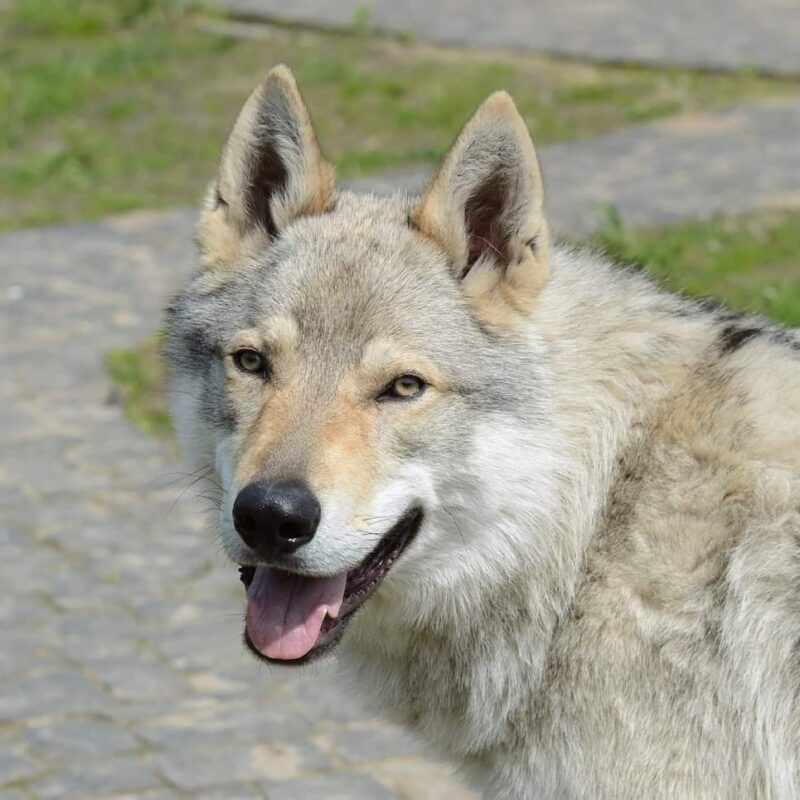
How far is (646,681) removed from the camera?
12.8 ft

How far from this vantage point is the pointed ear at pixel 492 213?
4211 mm

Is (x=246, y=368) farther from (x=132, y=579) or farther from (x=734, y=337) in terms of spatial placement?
(x=132, y=579)

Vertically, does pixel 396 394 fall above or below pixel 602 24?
above

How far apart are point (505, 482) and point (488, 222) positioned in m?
0.78

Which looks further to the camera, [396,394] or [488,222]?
[488,222]

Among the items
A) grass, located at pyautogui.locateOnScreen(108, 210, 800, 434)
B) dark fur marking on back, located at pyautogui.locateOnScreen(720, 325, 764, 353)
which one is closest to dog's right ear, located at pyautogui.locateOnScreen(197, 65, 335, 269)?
dark fur marking on back, located at pyautogui.locateOnScreen(720, 325, 764, 353)

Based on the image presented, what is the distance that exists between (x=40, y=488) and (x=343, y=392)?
419cm

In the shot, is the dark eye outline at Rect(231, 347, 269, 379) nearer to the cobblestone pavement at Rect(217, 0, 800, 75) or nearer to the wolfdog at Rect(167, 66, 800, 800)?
the wolfdog at Rect(167, 66, 800, 800)

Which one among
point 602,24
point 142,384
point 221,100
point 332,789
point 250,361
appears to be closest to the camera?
point 250,361

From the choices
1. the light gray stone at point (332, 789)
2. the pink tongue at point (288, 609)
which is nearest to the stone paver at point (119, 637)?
the light gray stone at point (332, 789)

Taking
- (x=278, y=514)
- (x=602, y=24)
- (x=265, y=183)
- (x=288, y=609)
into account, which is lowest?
(x=602, y=24)

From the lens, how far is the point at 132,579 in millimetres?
6941

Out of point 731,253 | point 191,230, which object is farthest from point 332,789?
point 191,230

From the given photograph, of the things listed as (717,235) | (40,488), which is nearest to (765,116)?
(717,235)
